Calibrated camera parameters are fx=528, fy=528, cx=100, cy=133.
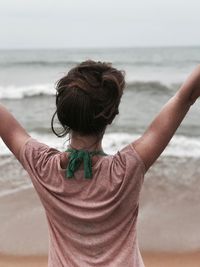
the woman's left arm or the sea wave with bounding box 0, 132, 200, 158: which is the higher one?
the woman's left arm

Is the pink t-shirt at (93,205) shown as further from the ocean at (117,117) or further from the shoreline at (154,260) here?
the shoreline at (154,260)

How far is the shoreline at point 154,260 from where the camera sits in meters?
4.18

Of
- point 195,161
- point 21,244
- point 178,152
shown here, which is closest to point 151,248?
point 21,244

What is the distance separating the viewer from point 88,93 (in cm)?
133

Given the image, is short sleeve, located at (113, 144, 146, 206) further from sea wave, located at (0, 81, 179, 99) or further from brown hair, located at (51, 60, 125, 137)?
sea wave, located at (0, 81, 179, 99)

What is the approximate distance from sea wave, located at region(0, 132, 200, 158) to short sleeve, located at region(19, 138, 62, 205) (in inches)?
282

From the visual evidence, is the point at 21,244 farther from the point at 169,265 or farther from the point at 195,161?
the point at 195,161

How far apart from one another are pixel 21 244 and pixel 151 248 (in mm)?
1129

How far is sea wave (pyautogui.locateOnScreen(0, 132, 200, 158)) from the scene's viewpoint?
8844 mm

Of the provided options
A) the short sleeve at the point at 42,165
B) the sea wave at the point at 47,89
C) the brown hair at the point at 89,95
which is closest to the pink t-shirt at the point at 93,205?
the short sleeve at the point at 42,165

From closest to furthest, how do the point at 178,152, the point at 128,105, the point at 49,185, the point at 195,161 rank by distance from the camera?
the point at 49,185, the point at 195,161, the point at 178,152, the point at 128,105

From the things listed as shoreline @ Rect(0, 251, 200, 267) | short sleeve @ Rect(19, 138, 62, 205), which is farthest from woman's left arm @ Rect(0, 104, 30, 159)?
shoreline @ Rect(0, 251, 200, 267)

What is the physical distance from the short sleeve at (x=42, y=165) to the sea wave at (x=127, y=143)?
7166 millimetres

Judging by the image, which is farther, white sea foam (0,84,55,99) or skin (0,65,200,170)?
white sea foam (0,84,55,99)
